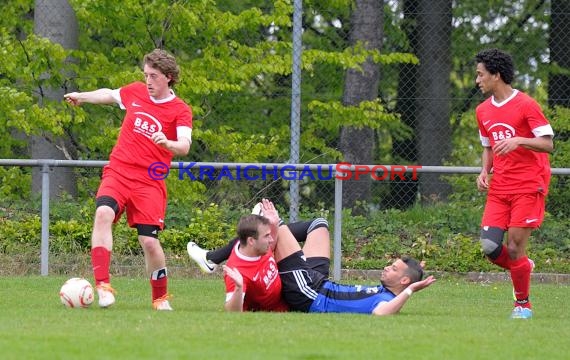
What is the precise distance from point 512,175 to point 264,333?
2.81 metres

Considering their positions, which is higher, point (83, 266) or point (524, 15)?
point (524, 15)

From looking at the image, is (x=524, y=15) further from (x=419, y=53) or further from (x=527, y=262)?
(x=527, y=262)

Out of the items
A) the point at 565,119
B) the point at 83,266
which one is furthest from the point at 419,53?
the point at 83,266

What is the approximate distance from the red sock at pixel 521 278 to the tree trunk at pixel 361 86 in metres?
6.48

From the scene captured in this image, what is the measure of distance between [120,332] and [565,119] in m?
9.66

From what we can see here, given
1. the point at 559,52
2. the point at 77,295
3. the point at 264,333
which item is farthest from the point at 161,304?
the point at 559,52

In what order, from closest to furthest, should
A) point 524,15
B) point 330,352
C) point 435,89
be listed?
point 330,352
point 435,89
point 524,15

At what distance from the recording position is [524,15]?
19.1 m

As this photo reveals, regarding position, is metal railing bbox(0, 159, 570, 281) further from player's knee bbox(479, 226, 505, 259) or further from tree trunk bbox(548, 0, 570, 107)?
tree trunk bbox(548, 0, 570, 107)

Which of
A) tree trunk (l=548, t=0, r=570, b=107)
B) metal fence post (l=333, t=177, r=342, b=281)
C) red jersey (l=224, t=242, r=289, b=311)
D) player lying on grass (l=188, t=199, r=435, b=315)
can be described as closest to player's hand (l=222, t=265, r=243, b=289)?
player lying on grass (l=188, t=199, r=435, b=315)

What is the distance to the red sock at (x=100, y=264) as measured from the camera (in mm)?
8703

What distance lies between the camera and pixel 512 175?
352 inches

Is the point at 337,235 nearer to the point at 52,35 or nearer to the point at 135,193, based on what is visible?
the point at 135,193

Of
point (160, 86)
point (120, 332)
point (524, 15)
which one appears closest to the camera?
point (120, 332)
